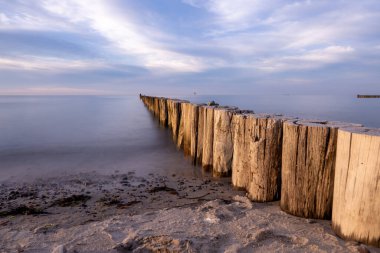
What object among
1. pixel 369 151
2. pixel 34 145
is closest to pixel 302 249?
pixel 369 151

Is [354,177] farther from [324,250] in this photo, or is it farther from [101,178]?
[101,178]

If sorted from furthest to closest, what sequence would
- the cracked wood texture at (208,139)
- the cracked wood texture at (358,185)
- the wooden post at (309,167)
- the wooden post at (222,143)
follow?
the cracked wood texture at (208,139) < the wooden post at (222,143) < the wooden post at (309,167) < the cracked wood texture at (358,185)

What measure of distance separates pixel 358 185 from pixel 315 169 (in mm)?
513

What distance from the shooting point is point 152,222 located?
2975 mm

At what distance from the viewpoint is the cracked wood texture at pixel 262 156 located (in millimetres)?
3291

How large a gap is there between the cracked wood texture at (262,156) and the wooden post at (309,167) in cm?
25

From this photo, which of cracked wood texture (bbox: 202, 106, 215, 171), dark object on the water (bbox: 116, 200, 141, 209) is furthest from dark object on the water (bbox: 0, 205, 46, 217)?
cracked wood texture (bbox: 202, 106, 215, 171)

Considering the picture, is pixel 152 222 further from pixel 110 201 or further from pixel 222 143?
pixel 222 143

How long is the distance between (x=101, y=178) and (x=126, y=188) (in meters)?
0.83

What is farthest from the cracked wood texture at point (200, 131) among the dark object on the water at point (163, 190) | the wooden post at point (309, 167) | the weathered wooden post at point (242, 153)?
the wooden post at point (309, 167)

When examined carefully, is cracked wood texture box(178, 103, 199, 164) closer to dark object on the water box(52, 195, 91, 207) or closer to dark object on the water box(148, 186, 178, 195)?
dark object on the water box(148, 186, 178, 195)

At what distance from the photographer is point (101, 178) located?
5113 millimetres

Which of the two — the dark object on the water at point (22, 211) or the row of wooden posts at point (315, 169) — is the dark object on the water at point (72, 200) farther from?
the row of wooden posts at point (315, 169)

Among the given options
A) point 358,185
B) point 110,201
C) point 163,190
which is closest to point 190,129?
point 163,190
